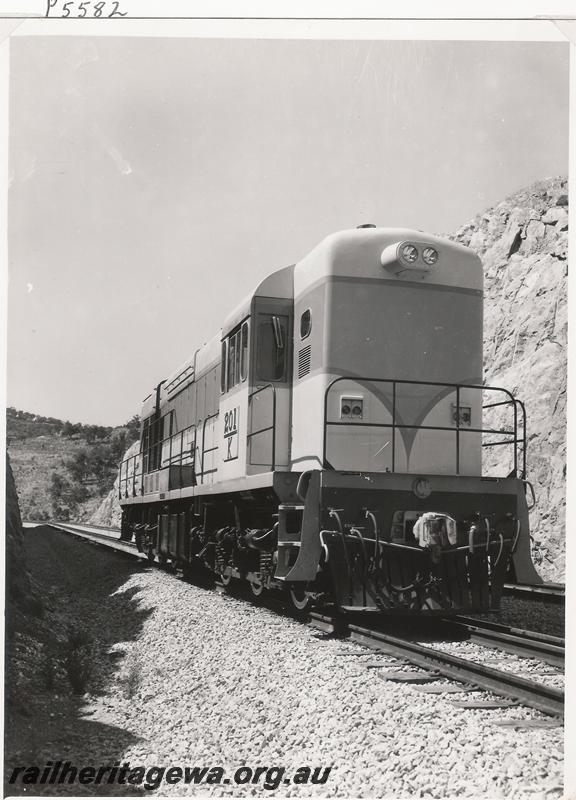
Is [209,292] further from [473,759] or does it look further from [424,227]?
[473,759]

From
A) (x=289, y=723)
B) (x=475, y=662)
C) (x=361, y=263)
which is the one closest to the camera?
(x=289, y=723)

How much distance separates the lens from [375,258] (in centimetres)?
810

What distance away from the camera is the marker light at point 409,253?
7953mm

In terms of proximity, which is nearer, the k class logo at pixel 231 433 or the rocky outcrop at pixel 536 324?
the k class logo at pixel 231 433

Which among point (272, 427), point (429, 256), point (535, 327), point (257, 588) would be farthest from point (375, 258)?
point (535, 327)

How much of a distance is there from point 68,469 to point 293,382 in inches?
1840

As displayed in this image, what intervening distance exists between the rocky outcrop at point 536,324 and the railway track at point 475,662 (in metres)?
7.04

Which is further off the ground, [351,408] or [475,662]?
[351,408]

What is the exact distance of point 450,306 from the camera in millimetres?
8273

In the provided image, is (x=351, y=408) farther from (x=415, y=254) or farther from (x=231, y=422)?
(x=231, y=422)

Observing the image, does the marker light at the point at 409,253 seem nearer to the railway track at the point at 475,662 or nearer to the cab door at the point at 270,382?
the cab door at the point at 270,382

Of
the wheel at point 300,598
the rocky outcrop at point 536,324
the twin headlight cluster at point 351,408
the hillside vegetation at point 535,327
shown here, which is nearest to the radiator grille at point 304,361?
the twin headlight cluster at point 351,408

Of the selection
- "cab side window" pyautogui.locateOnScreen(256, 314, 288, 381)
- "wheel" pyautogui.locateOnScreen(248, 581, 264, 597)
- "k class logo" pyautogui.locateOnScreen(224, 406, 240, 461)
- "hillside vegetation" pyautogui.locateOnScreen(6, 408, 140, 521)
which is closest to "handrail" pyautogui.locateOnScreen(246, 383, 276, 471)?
"cab side window" pyautogui.locateOnScreen(256, 314, 288, 381)

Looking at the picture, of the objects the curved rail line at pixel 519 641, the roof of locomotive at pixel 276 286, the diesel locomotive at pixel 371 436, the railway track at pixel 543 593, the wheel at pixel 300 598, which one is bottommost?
the railway track at pixel 543 593
